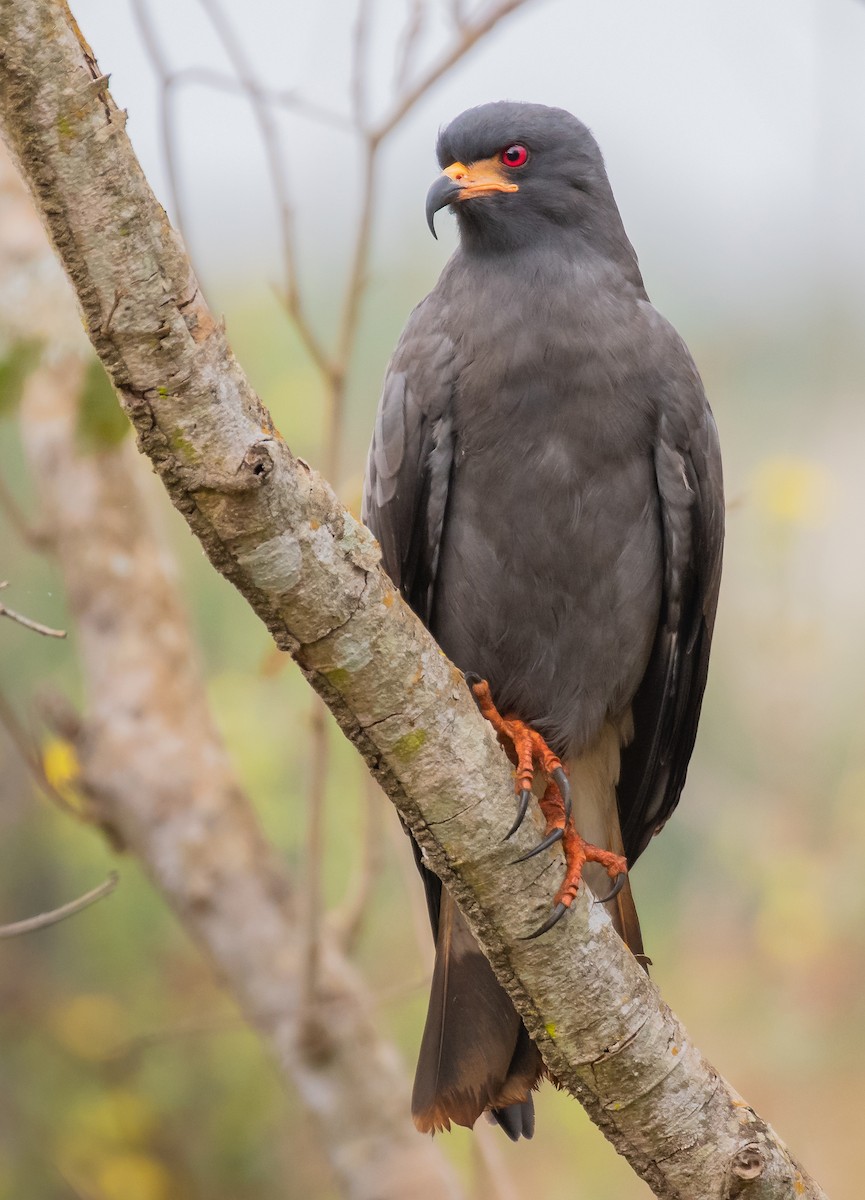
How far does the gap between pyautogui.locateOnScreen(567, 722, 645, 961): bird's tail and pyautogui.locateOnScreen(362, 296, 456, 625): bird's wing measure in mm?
730

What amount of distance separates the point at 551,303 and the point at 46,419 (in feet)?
7.42

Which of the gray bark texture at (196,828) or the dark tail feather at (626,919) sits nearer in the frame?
the dark tail feather at (626,919)

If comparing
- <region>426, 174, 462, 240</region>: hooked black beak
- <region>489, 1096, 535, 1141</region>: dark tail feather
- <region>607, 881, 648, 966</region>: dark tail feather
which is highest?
<region>426, 174, 462, 240</region>: hooked black beak

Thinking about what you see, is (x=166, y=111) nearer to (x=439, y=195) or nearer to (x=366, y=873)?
(x=439, y=195)

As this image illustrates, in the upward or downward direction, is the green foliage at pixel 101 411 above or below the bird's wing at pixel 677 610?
above

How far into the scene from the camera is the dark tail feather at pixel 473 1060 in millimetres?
3195

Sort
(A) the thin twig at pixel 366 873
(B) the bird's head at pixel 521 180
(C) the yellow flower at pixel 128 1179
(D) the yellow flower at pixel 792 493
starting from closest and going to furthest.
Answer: (B) the bird's head at pixel 521 180
(A) the thin twig at pixel 366 873
(D) the yellow flower at pixel 792 493
(C) the yellow flower at pixel 128 1179

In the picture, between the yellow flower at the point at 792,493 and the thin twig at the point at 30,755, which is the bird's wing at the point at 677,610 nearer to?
the thin twig at the point at 30,755

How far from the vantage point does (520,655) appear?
3477 mm

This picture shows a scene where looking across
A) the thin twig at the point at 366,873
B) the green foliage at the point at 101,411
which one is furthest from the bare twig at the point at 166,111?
the thin twig at the point at 366,873

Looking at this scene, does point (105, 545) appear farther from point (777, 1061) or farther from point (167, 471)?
point (777, 1061)

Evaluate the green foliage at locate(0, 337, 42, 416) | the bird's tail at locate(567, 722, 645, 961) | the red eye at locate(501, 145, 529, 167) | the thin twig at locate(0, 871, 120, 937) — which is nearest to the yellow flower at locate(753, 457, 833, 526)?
the bird's tail at locate(567, 722, 645, 961)

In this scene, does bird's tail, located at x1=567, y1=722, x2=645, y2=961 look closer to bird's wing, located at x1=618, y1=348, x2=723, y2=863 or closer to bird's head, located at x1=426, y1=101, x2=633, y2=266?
bird's wing, located at x1=618, y1=348, x2=723, y2=863

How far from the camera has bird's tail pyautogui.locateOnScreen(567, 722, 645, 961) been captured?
3.68 metres
